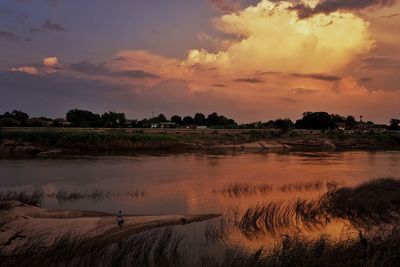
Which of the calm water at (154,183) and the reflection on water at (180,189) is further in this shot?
the calm water at (154,183)

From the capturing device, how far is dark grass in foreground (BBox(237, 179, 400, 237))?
20703mm

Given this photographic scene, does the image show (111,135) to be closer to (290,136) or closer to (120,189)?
(290,136)

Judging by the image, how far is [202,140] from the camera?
3905 inches

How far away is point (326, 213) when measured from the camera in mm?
23203

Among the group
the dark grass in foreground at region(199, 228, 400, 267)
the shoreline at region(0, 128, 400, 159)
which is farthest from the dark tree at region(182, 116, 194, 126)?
the dark grass in foreground at region(199, 228, 400, 267)

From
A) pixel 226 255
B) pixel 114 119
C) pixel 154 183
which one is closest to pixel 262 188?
pixel 154 183

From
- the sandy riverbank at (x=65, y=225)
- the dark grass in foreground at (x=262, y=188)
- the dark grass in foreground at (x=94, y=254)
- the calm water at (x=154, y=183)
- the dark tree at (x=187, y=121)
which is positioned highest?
the dark tree at (x=187, y=121)

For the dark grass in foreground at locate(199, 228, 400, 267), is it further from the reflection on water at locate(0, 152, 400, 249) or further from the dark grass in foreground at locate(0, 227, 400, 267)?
the reflection on water at locate(0, 152, 400, 249)

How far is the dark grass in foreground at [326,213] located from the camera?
2070 cm

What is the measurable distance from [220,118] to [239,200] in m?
163

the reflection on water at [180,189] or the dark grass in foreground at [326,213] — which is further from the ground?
the dark grass in foreground at [326,213]

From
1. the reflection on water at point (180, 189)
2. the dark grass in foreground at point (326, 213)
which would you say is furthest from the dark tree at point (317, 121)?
the dark grass in foreground at point (326, 213)

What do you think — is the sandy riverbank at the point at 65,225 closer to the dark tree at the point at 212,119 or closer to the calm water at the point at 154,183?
the calm water at the point at 154,183

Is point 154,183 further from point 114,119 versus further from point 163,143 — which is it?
point 114,119
